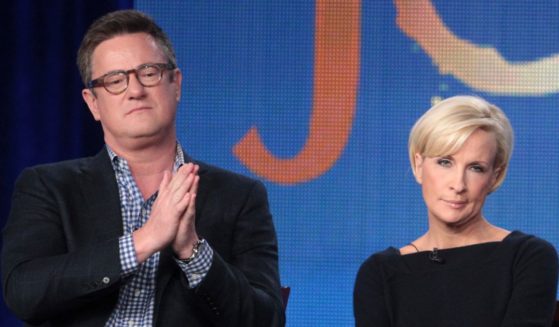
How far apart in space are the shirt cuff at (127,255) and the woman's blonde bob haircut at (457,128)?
2.33ft

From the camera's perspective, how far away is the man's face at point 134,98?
233 cm

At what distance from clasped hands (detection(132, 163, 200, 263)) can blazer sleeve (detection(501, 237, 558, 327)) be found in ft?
2.37

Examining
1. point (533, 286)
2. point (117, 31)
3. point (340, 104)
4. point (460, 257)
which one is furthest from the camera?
point (340, 104)

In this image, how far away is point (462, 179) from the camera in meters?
2.23

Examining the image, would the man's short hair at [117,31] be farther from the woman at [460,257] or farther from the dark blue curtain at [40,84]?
the dark blue curtain at [40,84]

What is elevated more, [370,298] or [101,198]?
[101,198]

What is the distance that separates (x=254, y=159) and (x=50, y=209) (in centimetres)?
227

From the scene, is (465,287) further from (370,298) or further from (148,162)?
(148,162)

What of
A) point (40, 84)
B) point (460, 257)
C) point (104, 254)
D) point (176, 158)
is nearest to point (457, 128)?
point (460, 257)

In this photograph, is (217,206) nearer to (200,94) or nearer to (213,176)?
(213,176)

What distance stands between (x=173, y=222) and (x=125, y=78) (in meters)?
0.46

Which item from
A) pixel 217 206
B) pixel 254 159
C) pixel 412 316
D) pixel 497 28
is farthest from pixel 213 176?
pixel 497 28

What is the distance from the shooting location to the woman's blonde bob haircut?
7.36 ft

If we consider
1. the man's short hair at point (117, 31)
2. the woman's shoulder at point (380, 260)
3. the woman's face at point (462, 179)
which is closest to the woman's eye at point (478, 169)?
the woman's face at point (462, 179)
